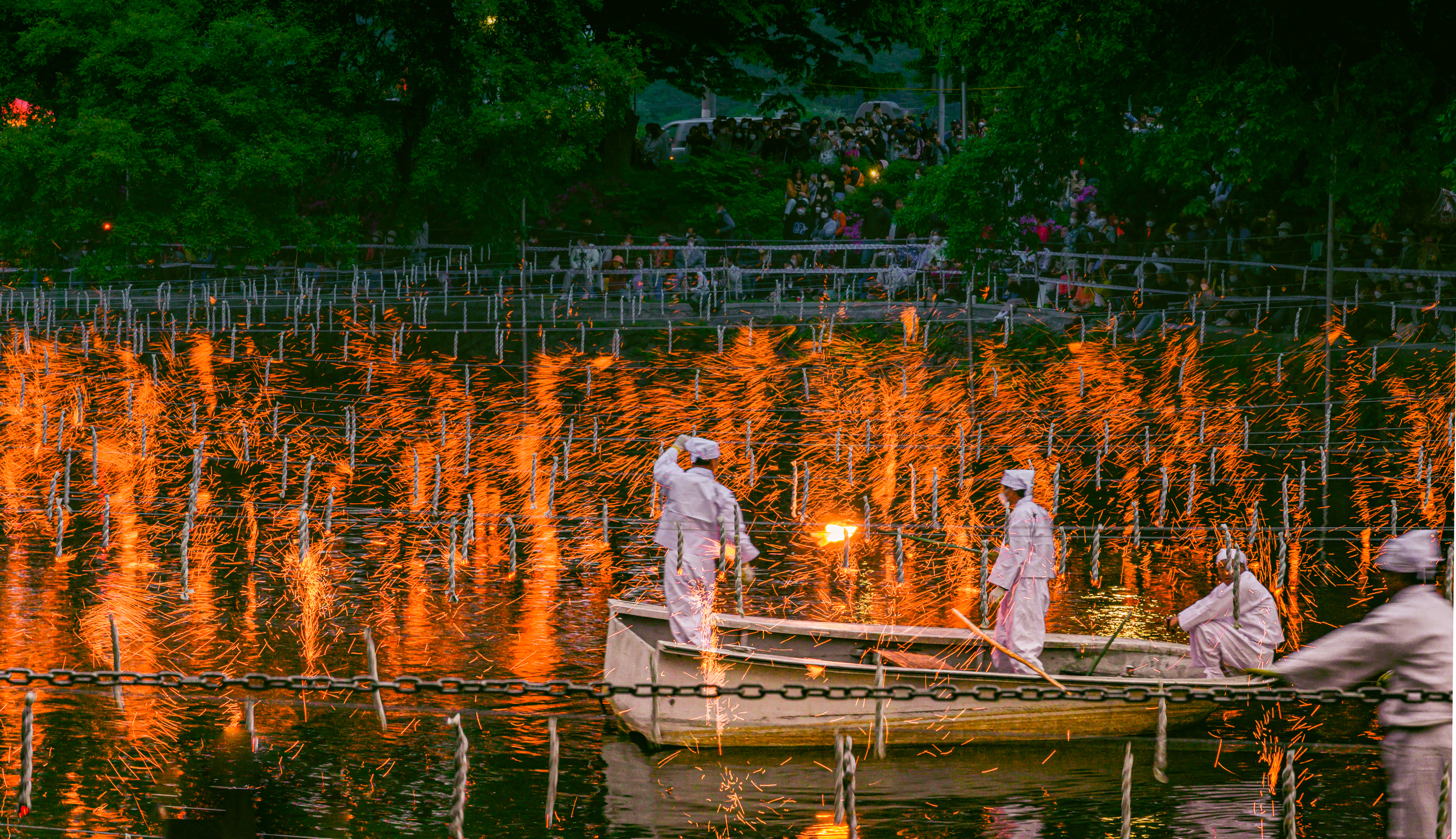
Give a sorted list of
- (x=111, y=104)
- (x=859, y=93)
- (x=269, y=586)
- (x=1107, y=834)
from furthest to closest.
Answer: (x=859, y=93), (x=111, y=104), (x=269, y=586), (x=1107, y=834)

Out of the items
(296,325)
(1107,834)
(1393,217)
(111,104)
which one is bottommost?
(1107,834)

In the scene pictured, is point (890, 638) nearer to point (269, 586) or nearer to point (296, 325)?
point (269, 586)

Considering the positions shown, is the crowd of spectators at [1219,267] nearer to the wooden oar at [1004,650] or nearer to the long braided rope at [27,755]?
A: the wooden oar at [1004,650]

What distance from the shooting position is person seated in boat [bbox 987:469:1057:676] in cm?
1114

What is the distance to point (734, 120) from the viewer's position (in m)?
A: 37.7

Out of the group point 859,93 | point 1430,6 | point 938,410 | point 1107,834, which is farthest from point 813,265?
point 1107,834

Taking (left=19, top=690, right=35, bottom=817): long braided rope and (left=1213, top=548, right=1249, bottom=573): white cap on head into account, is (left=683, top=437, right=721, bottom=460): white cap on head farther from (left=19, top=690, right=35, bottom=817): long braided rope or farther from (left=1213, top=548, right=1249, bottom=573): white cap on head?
(left=19, top=690, right=35, bottom=817): long braided rope

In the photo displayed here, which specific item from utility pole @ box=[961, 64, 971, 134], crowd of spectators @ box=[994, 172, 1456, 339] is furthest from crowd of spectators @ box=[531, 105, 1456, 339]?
utility pole @ box=[961, 64, 971, 134]

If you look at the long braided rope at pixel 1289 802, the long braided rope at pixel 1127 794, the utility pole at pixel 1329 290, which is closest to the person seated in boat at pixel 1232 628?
the long braided rope at pixel 1127 794

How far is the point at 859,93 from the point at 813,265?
1487 centimetres

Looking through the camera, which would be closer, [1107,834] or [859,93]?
[1107,834]

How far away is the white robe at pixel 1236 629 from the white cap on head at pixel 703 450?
370 centimetres

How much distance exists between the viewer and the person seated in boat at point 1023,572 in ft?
36.6

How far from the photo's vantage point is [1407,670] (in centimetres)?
657
